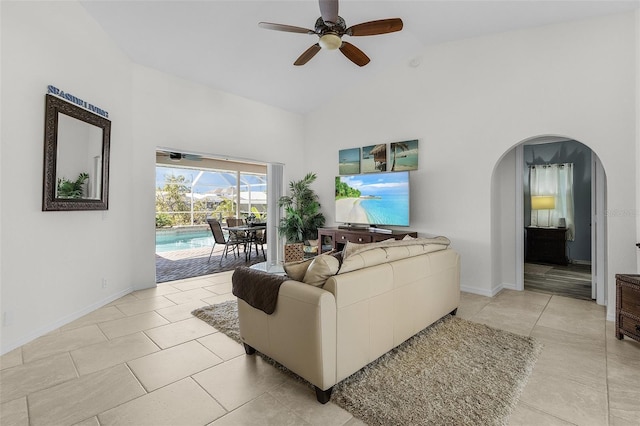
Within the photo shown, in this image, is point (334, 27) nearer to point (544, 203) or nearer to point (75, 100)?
point (75, 100)

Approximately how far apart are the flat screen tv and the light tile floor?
1847 mm

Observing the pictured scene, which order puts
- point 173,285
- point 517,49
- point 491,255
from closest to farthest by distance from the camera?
point 517,49 → point 491,255 → point 173,285

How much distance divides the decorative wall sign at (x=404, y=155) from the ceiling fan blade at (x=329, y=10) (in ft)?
8.13

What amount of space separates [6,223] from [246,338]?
2169 millimetres

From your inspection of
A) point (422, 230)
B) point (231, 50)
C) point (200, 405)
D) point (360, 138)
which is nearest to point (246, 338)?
point (200, 405)

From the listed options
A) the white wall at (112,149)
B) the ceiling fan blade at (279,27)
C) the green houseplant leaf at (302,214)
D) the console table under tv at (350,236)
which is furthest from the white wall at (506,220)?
the white wall at (112,149)

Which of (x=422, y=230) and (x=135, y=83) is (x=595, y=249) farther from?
(x=135, y=83)

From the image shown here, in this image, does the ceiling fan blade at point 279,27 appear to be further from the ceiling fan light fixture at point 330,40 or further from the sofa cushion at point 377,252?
the sofa cushion at point 377,252

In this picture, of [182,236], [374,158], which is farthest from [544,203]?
[182,236]

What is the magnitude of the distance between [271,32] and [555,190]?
19.7 feet

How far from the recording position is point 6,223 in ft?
8.16

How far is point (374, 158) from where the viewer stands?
203 inches

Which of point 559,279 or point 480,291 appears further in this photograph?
point 559,279

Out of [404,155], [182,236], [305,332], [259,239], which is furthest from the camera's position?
[182,236]
